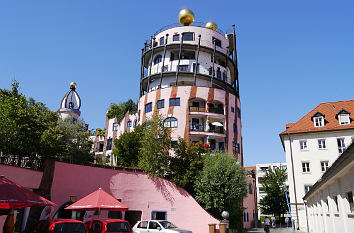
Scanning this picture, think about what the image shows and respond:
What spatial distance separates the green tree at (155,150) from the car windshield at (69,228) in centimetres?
1522

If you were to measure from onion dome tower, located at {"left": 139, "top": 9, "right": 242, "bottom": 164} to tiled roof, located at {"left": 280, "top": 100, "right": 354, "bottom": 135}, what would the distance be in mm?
8975

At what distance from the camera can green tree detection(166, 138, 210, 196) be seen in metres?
29.6

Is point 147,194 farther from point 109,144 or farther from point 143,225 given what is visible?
point 109,144

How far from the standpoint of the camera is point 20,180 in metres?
19.6

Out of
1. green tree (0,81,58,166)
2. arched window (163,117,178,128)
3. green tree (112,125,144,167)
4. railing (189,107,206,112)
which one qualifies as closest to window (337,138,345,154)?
railing (189,107,206,112)

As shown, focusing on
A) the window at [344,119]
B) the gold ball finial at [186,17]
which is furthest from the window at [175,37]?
the window at [344,119]

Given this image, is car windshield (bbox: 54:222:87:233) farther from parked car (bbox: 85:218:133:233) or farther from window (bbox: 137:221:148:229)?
window (bbox: 137:221:148:229)

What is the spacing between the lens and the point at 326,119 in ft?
139

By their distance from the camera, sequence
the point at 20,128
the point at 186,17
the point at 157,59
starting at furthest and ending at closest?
1. the point at 186,17
2. the point at 157,59
3. the point at 20,128

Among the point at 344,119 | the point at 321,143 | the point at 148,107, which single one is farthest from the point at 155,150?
the point at 344,119

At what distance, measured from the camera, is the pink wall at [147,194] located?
985 inches

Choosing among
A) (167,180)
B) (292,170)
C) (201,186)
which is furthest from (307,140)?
(167,180)

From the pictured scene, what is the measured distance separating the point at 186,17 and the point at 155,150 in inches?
1203

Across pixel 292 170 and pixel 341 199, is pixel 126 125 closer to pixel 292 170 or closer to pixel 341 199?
pixel 292 170
